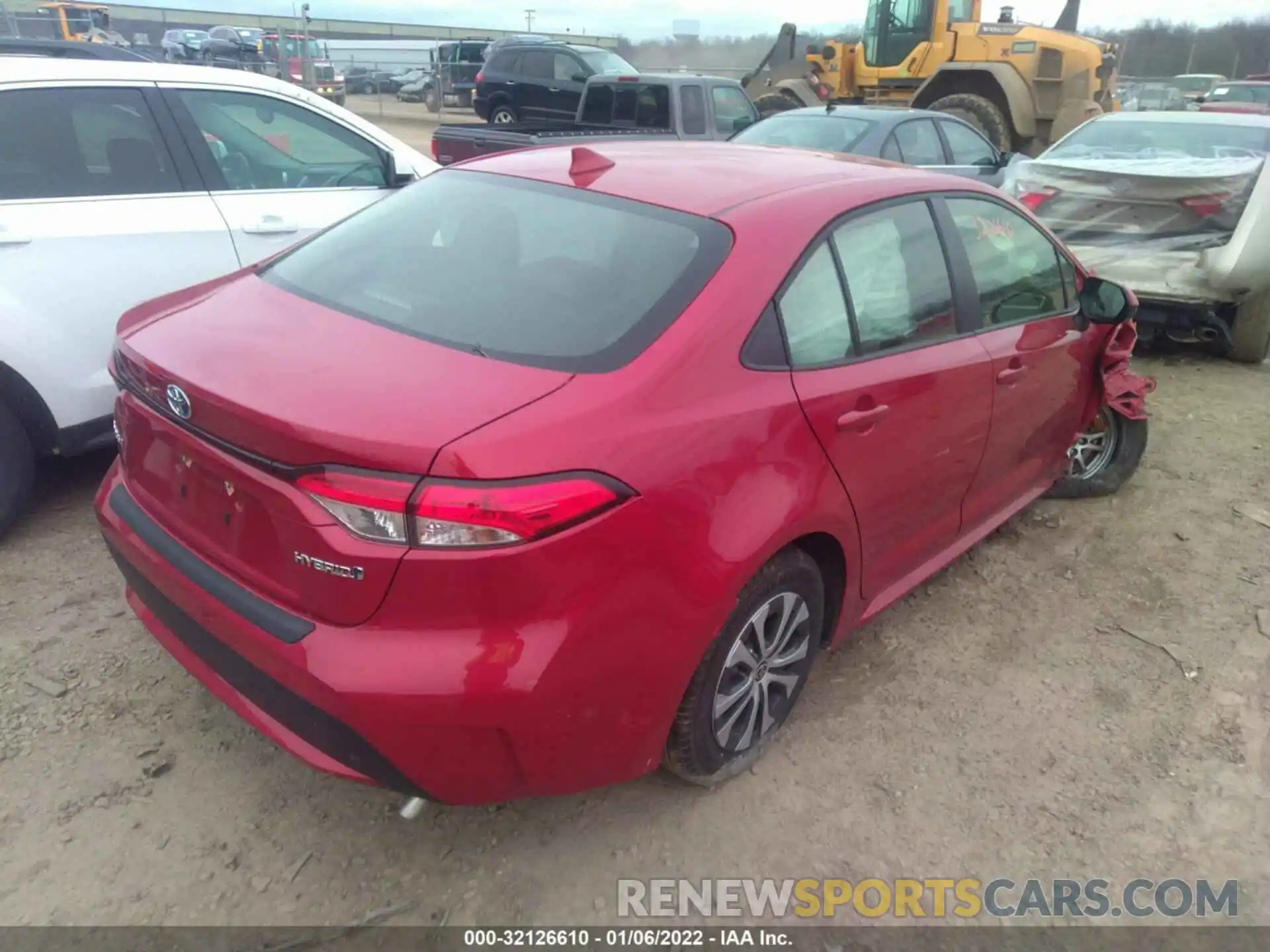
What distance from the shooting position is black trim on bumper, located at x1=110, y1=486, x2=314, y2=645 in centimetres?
199

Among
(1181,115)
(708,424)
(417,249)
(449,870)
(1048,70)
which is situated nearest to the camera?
(708,424)

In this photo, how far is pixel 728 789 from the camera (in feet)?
8.65

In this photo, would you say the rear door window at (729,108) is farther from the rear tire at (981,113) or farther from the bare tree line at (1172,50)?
the bare tree line at (1172,50)

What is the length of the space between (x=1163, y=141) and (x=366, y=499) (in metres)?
7.80

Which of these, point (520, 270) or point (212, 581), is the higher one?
point (520, 270)

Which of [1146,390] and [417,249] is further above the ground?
[417,249]

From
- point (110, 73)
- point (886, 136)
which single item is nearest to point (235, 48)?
point (886, 136)

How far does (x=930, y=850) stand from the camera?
8.14ft

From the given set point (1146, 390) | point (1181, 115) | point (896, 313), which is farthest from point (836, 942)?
point (1181, 115)

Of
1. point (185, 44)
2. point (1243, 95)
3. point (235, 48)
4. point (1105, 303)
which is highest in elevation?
point (185, 44)

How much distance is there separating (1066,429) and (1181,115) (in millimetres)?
5359

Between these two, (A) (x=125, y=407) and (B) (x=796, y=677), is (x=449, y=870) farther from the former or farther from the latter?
(A) (x=125, y=407)

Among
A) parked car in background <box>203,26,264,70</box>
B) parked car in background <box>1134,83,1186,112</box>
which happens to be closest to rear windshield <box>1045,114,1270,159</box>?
parked car in background <box>1134,83,1186,112</box>

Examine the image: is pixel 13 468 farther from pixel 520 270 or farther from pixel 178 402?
pixel 520 270
